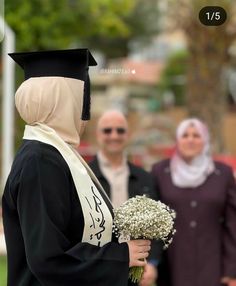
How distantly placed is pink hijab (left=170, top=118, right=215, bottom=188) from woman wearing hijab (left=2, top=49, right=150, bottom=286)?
75.2 inches

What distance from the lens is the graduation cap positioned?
8.35 feet

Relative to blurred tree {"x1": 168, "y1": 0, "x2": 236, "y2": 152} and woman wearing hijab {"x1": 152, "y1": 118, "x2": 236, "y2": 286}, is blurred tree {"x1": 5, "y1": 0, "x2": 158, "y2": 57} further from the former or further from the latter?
woman wearing hijab {"x1": 152, "y1": 118, "x2": 236, "y2": 286}

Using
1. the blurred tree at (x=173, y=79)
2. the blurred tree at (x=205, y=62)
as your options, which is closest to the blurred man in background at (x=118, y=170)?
the blurred tree at (x=205, y=62)

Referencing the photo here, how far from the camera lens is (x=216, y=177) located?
4520mm

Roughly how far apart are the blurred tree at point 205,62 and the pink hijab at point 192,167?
4864 mm

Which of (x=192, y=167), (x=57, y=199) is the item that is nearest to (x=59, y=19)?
(x=192, y=167)

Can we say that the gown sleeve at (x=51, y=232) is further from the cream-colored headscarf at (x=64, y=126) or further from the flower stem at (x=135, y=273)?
the flower stem at (x=135, y=273)

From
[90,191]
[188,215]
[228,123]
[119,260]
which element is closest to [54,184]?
[90,191]

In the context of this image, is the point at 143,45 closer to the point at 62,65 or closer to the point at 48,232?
the point at 62,65

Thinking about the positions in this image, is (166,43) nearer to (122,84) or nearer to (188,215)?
(122,84)

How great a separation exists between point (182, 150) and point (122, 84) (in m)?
25.4

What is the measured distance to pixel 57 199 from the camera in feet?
7.60

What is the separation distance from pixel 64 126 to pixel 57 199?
0.29m

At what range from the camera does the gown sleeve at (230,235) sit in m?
4.39
